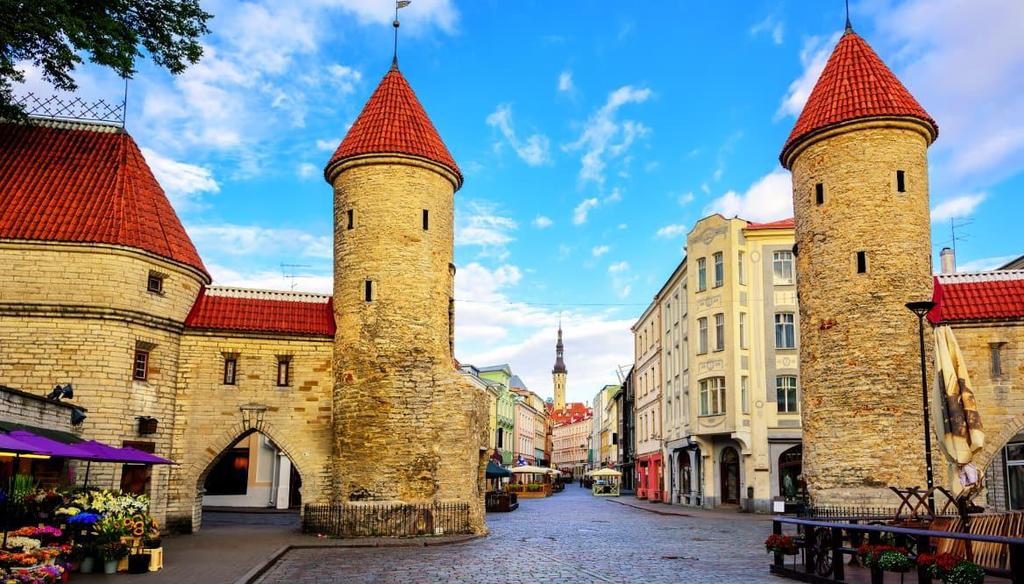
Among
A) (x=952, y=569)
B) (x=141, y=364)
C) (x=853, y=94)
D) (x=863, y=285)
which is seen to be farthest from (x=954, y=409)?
(x=141, y=364)

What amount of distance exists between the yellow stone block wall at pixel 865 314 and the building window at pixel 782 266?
55.0 feet

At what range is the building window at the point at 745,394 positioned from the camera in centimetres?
3912

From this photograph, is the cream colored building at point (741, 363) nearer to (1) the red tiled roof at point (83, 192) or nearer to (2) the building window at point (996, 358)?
(2) the building window at point (996, 358)

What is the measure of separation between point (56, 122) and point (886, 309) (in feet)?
82.3

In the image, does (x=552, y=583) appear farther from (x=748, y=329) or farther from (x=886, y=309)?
(x=748, y=329)

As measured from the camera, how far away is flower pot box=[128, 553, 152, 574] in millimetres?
15664

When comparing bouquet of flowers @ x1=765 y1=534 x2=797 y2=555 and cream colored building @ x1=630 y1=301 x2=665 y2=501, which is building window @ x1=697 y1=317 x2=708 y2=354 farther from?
bouquet of flowers @ x1=765 y1=534 x2=797 y2=555

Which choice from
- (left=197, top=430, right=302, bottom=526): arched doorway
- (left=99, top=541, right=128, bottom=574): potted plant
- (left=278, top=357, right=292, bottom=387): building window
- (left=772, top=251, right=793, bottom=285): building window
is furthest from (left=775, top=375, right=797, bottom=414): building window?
(left=99, top=541, right=128, bottom=574): potted plant

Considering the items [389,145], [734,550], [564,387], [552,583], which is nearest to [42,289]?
[389,145]

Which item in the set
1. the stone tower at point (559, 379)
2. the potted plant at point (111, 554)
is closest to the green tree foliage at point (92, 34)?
the potted plant at point (111, 554)

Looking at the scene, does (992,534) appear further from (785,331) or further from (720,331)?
(720,331)

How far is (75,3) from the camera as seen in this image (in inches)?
904

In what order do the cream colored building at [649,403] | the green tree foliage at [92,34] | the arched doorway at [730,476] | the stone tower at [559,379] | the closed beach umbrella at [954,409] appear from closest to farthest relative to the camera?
the closed beach umbrella at [954,409] < the green tree foliage at [92,34] < the arched doorway at [730,476] < the cream colored building at [649,403] < the stone tower at [559,379]

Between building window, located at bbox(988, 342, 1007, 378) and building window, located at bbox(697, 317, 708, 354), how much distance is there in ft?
63.2
